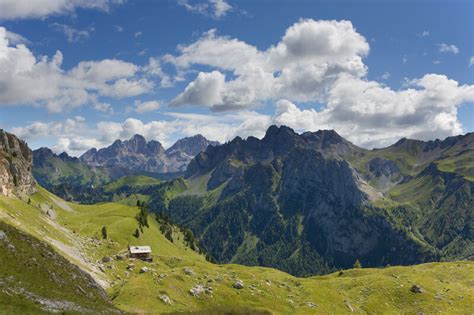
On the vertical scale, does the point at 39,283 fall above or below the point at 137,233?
above

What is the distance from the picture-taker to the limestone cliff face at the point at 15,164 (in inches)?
6196

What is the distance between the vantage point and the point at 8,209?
10988cm

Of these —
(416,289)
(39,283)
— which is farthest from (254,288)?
(39,283)

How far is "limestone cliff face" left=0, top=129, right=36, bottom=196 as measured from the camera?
157375 millimetres

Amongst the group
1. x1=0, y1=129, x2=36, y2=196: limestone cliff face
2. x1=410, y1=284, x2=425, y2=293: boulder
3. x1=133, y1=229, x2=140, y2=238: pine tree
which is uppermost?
x1=0, y1=129, x2=36, y2=196: limestone cliff face

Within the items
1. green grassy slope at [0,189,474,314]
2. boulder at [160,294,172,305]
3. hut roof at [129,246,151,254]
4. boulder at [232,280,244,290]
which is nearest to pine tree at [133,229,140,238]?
green grassy slope at [0,189,474,314]

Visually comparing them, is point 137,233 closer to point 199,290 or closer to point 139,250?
point 139,250

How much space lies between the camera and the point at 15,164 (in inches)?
6895

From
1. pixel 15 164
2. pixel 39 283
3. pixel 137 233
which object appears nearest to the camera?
pixel 39 283

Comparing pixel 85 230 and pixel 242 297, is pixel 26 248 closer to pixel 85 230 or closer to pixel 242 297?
pixel 242 297

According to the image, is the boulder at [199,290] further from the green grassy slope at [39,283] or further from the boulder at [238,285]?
the green grassy slope at [39,283]

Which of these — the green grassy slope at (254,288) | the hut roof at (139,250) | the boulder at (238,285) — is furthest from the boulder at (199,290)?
the hut roof at (139,250)

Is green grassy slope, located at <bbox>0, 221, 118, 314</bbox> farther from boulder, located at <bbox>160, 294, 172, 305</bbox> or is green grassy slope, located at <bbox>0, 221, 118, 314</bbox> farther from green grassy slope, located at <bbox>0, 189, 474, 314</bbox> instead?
boulder, located at <bbox>160, 294, 172, 305</bbox>

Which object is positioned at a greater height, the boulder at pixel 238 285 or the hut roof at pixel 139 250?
the boulder at pixel 238 285
